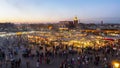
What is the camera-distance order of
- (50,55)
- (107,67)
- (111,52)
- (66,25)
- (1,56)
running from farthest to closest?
(66,25) → (111,52) → (50,55) → (1,56) → (107,67)

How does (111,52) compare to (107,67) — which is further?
(111,52)

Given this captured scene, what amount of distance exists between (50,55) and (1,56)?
19.9 feet

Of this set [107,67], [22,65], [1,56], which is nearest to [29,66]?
[22,65]

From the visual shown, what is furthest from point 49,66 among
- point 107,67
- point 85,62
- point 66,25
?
point 66,25

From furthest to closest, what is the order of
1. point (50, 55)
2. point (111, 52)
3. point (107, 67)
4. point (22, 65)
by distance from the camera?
1. point (111, 52)
2. point (50, 55)
3. point (22, 65)
4. point (107, 67)

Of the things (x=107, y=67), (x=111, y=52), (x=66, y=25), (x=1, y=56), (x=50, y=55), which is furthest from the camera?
(x=66, y=25)

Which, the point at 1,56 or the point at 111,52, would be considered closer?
the point at 1,56

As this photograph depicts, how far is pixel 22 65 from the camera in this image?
24.6 metres

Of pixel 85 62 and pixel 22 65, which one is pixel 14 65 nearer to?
pixel 22 65

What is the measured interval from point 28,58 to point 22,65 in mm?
4180

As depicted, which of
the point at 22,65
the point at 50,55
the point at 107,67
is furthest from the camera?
the point at 50,55

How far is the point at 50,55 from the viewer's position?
30.9 meters

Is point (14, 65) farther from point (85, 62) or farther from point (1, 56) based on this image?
point (85, 62)

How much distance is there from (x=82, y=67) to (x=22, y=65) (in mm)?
5482
